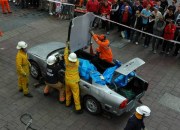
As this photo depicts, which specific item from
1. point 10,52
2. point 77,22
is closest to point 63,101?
point 77,22

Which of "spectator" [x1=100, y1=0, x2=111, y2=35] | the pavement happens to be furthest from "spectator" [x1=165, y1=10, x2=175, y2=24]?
"spectator" [x1=100, y1=0, x2=111, y2=35]

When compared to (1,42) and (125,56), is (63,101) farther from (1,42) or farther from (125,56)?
(1,42)

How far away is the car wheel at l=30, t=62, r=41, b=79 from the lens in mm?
9000

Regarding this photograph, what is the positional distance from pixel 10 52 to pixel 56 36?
2.52 m

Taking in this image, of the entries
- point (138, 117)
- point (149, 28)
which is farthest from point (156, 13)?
point (138, 117)

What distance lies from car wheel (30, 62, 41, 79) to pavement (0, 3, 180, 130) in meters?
0.19

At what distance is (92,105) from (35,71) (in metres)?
2.45

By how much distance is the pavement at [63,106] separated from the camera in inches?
303

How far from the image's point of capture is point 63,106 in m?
8.27

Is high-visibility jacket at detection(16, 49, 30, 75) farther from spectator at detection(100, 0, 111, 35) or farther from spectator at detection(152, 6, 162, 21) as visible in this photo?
spectator at detection(100, 0, 111, 35)

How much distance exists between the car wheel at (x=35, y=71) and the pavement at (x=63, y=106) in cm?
19

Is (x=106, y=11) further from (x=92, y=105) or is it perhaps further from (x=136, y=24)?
(x=92, y=105)

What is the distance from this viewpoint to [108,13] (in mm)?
13453

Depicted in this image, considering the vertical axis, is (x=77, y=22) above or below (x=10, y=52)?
above
